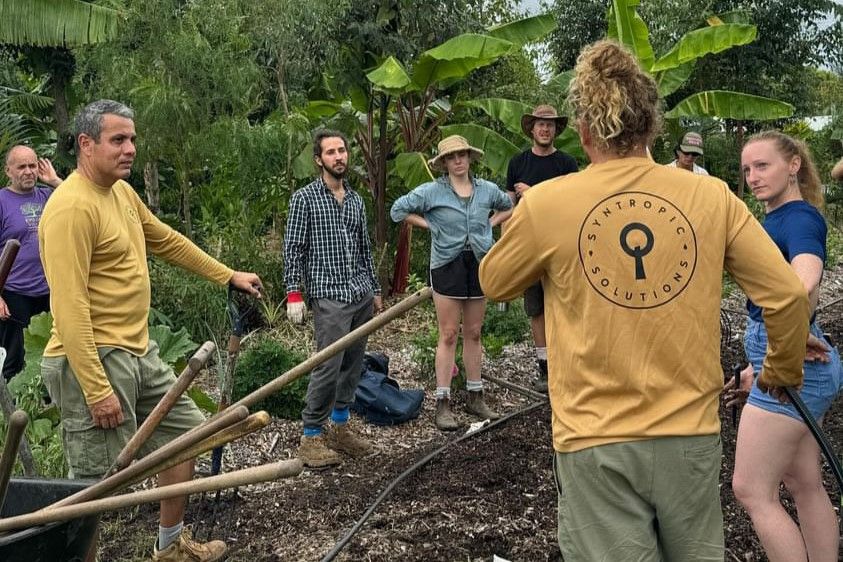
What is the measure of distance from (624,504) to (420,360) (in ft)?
17.3

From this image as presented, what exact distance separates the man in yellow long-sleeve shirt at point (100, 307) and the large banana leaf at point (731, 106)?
9321 millimetres

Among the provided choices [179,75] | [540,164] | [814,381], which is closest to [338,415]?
[540,164]

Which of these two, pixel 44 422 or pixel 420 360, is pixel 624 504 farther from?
pixel 420 360

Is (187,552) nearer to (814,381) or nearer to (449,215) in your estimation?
(814,381)

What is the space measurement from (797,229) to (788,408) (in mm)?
622

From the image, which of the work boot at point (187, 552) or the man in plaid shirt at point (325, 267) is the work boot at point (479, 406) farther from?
the work boot at point (187, 552)

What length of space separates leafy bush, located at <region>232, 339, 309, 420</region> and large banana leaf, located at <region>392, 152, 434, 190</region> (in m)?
3.55

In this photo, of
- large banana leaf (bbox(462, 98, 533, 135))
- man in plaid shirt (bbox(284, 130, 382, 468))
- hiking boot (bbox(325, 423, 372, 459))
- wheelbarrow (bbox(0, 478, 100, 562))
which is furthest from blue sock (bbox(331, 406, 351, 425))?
large banana leaf (bbox(462, 98, 533, 135))

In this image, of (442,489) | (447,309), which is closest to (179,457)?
(442,489)

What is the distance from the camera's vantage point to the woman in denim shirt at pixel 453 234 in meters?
6.36

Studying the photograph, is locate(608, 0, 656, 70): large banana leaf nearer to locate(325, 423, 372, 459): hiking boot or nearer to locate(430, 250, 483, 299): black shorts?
locate(430, 250, 483, 299): black shorts

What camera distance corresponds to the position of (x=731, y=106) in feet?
38.7

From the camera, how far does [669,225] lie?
8.01 feet

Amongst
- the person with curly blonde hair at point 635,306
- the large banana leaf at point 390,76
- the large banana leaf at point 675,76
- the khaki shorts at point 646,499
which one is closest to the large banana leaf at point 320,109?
the large banana leaf at point 390,76
